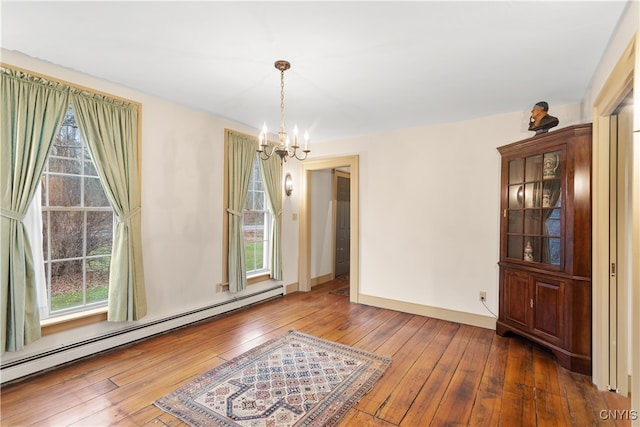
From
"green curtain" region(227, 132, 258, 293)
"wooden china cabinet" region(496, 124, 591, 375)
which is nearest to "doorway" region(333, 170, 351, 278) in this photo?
"green curtain" region(227, 132, 258, 293)

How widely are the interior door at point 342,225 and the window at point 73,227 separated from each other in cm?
412

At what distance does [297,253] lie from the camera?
5.19 metres

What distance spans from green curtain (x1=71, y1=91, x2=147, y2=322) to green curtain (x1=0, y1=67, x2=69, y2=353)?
1.00 feet

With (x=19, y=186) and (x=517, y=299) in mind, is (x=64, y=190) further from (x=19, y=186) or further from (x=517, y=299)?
(x=517, y=299)

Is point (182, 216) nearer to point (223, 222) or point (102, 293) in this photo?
point (223, 222)

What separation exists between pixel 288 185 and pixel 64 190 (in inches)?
116

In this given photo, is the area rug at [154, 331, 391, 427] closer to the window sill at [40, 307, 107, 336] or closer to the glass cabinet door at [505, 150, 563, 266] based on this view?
the window sill at [40, 307, 107, 336]

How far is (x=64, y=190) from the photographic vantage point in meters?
2.65

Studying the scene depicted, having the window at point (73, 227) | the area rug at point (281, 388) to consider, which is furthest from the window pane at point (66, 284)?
the area rug at point (281, 388)

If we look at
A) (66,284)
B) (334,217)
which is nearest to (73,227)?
(66,284)

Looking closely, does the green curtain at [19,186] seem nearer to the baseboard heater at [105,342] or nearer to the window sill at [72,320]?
the window sill at [72,320]

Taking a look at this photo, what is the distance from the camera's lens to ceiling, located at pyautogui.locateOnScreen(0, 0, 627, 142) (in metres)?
1.82

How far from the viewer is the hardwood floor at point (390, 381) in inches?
77.6

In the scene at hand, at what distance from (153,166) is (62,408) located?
2.19 meters
